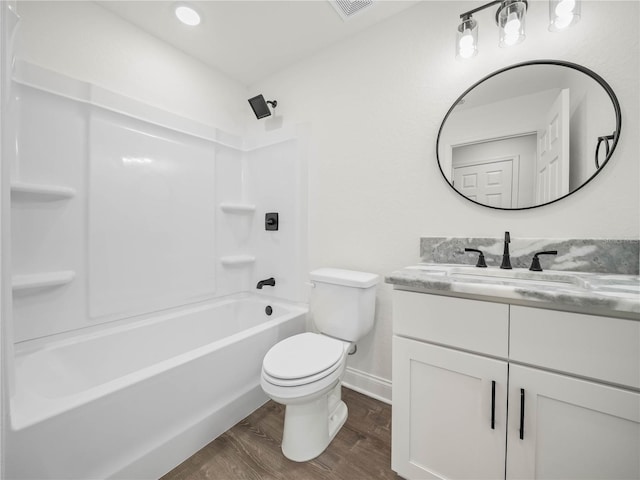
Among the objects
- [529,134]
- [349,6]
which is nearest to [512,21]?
[529,134]

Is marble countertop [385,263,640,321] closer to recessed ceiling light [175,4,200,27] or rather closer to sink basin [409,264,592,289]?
sink basin [409,264,592,289]

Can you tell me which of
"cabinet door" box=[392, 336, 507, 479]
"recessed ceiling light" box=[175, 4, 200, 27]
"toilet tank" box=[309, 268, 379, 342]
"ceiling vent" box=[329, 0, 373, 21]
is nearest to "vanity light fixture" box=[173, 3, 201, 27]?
"recessed ceiling light" box=[175, 4, 200, 27]

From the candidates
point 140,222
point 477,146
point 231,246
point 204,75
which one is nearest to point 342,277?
point 477,146

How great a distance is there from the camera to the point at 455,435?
37.4 inches

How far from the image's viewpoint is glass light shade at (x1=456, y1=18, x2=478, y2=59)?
50.5 inches

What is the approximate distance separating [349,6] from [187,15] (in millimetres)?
987

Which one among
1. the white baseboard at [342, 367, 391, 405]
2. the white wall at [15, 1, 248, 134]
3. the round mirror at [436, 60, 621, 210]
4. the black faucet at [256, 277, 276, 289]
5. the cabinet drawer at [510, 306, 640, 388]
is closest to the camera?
the cabinet drawer at [510, 306, 640, 388]

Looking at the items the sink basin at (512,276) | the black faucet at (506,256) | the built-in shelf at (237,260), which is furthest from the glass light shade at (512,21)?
the built-in shelf at (237,260)

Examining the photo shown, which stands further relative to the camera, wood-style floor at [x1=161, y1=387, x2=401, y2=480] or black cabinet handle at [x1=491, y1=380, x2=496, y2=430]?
wood-style floor at [x1=161, y1=387, x2=401, y2=480]

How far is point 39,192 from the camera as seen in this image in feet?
4.26

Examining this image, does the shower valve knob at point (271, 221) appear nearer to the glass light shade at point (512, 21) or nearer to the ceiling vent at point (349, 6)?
the ceiling vent at point (349, 6)

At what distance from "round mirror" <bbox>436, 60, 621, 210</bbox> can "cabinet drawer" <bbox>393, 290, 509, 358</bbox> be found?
0.69 metres

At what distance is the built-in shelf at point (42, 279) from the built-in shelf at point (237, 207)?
103 cm

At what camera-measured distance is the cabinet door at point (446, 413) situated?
34.8 inches
